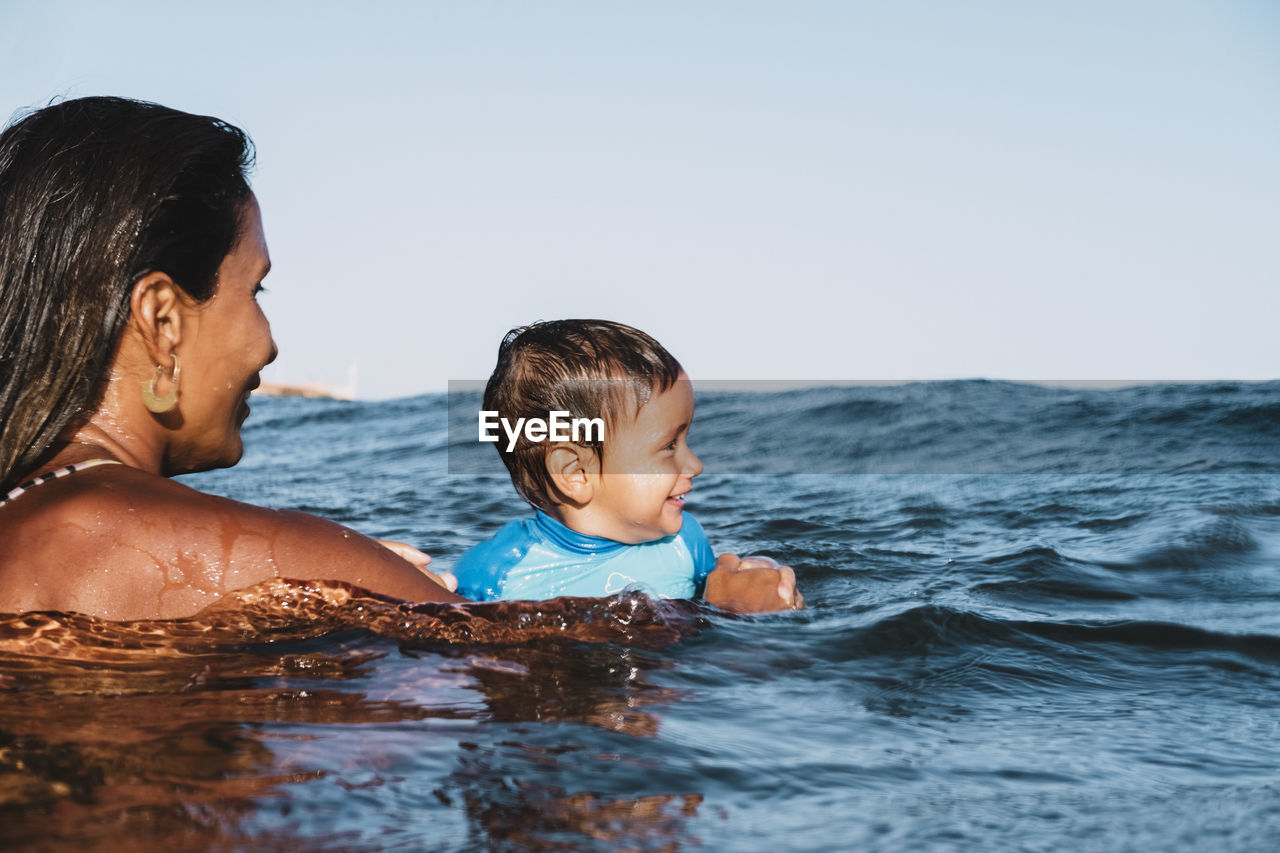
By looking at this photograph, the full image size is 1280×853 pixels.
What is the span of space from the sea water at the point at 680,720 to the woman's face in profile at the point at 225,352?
1.55 feet

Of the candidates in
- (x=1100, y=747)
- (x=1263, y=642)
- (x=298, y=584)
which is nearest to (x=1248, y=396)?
(x=1263, y=642)

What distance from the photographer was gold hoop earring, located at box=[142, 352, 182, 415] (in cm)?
267

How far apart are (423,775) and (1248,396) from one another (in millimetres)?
12374

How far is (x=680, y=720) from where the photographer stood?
2598 millimetres

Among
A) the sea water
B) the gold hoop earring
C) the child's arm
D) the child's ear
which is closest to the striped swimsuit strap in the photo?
the gold hoop earring

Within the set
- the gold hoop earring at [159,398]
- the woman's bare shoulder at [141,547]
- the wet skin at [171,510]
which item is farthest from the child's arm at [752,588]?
the gold hoop earring at [159,398]

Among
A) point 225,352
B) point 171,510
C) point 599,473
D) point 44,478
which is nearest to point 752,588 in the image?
point 599,473

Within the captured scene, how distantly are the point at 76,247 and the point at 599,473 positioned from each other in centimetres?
213

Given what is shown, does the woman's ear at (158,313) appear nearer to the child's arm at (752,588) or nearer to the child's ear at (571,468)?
the child's ear at (571,468)

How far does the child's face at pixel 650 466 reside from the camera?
418 cm

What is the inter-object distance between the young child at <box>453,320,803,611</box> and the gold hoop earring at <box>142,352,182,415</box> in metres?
1.73

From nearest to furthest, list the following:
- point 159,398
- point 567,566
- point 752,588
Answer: point 159,398
point 752,588
point 567,566

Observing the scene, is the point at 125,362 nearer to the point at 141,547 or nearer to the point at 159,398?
the point at 159,398

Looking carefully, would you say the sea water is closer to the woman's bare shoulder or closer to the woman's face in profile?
the woman's bare shoulder
